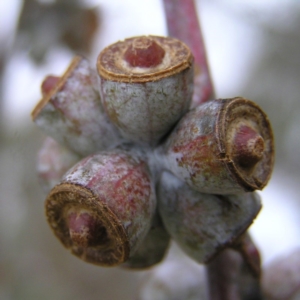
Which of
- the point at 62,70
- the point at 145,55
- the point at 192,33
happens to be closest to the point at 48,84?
the point at 145,55

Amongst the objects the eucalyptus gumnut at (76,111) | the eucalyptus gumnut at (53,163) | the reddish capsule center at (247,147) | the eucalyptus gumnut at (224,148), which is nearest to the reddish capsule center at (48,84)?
the eucalyptus gumnut at (76,111)

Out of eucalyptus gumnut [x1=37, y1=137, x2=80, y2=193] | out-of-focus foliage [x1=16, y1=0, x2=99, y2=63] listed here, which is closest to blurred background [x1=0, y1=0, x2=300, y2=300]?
out-of-focus foliage [x1=16, y1=0, x2=99, y2=63]

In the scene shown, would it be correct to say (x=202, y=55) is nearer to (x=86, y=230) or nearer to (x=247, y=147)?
(x=247, y=147)

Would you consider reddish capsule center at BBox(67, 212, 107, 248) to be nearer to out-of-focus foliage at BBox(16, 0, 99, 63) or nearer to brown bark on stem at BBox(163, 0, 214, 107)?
brown bark on stem at BBox(163, 0, 214, 107)

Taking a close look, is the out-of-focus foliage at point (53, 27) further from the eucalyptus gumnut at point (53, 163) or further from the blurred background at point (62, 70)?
the eucalyptus gumnut at point (53, 163)

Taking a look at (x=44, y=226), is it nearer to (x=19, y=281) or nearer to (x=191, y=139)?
(x=19, y=281)

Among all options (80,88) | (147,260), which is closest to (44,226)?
(147,260)

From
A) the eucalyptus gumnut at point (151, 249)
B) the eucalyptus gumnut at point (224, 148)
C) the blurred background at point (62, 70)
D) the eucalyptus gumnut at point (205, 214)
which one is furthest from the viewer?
the blurred background at point (62, 70)
